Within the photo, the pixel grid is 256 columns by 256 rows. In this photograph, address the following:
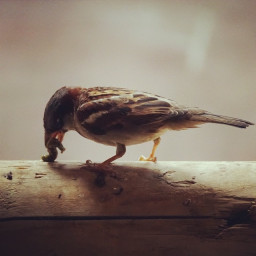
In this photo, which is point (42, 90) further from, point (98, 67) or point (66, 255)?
point (66, 255)

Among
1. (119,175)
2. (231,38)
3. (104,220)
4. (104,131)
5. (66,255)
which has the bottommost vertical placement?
(66,255)

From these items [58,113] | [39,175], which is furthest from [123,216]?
[58,113]

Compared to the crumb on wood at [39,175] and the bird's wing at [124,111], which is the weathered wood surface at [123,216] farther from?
the bird's wing at [124,111]

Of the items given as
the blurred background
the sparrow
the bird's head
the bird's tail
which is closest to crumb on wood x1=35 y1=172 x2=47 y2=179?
the sparrow

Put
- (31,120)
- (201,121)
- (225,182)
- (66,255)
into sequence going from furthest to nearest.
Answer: (31,120) → (201,121) → (225,182) → (66,255)

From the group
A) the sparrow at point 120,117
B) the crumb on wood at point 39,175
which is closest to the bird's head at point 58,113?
the sparrow at point 120,117

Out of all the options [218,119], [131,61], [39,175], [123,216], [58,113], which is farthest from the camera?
[131,61]

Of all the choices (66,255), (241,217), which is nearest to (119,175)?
(66,255)

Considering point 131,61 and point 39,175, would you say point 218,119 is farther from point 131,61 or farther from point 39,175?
point 131,61
